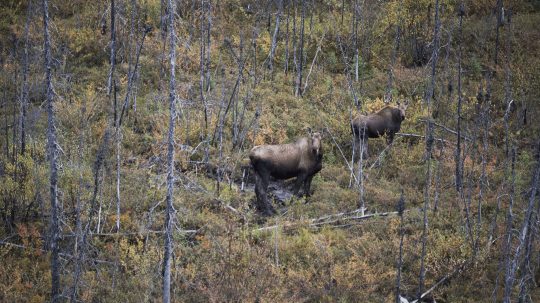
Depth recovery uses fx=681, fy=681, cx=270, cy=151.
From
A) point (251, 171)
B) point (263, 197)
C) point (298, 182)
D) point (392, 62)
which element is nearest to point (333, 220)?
point (298, 182)

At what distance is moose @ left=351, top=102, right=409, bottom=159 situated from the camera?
2027 cm

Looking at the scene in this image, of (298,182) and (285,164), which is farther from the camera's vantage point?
(298,182)

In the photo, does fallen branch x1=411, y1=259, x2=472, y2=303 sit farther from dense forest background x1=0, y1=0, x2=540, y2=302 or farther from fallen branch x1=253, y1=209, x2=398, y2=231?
fallen branch x1=253, y1=209, x2=398, y2=231

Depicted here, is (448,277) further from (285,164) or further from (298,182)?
(285,164)

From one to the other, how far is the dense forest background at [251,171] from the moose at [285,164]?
1.50ft

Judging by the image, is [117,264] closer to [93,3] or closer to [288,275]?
[288,275]

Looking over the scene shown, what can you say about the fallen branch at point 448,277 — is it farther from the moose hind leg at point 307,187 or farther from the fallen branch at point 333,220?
the moose hind leg at point 307,187

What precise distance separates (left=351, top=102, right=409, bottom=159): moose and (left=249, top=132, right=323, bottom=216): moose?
2.35m

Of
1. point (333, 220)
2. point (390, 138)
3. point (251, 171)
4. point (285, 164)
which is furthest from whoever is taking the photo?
point (390, 138)

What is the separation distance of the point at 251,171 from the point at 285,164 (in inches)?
61.1

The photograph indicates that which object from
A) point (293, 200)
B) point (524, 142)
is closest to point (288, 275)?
point (293, 200)

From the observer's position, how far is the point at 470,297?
1443 centimetres

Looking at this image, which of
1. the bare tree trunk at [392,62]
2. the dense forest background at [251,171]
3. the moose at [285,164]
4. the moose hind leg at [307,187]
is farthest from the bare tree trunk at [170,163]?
the bare tree trunk at [392,62]

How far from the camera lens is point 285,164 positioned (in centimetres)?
1769
